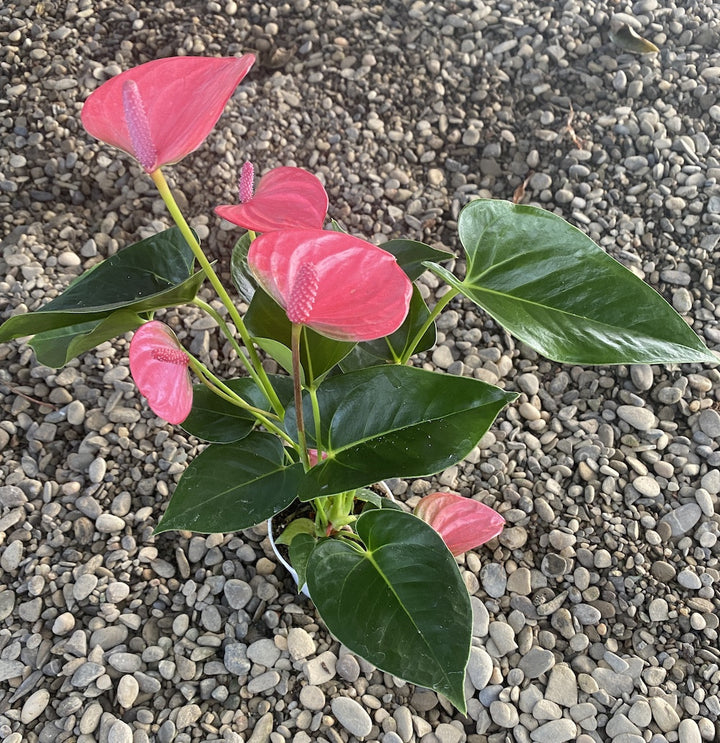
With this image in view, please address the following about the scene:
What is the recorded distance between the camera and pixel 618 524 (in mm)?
1210

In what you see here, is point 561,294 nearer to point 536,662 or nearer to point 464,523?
point 464,523

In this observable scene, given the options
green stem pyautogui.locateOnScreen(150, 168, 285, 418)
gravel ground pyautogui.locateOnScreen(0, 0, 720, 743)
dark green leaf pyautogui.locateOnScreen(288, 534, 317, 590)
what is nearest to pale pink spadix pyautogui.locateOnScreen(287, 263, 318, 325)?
green stem pyautogui.locateOnScreen(150, 168, 285, 418)

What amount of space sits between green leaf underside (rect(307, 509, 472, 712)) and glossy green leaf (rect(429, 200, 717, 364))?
0.23 metres

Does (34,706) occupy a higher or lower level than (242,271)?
lower

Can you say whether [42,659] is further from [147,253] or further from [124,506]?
[147,253]

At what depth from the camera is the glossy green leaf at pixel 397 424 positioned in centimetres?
69

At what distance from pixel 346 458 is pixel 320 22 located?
54.5 inches

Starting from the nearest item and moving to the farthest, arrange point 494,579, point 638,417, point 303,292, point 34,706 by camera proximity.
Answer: point 303,292
point 34,706
point 494,579
point 638,417

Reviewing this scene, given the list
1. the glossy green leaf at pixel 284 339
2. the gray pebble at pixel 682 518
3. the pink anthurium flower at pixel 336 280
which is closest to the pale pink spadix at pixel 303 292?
the pink anthurium flower at pixel 336 280

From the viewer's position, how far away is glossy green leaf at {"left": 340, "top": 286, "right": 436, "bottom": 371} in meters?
0.88

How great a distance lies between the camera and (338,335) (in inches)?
23.6

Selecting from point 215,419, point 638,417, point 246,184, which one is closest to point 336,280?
point 246,184

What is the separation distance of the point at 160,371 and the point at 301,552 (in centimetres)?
38

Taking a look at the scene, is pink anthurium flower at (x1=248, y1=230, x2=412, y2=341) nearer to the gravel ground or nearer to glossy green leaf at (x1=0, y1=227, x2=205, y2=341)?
glossy green leaf at (x1=0, y1=227, x2=205, y2=341)
